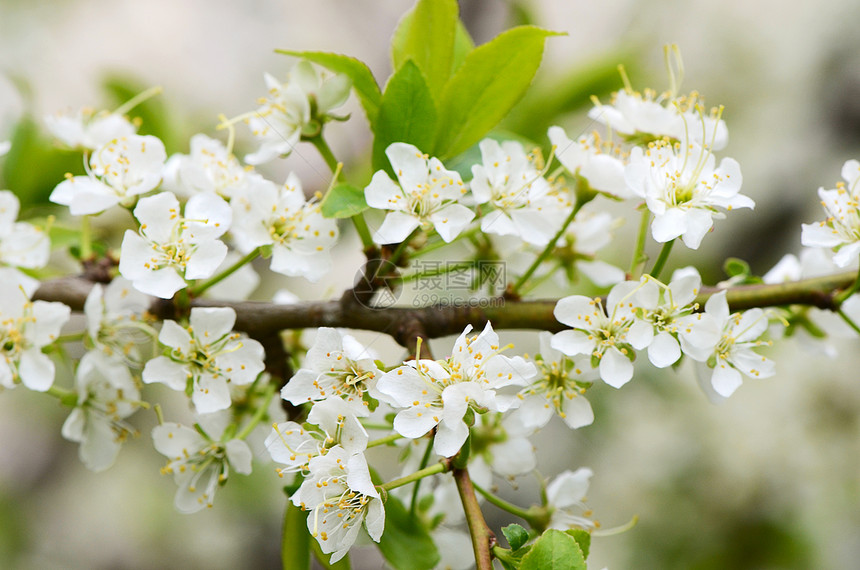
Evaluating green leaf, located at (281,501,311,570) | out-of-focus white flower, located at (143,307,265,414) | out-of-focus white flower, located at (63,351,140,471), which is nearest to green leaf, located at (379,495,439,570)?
green leaf, located at (281,501,311,570)

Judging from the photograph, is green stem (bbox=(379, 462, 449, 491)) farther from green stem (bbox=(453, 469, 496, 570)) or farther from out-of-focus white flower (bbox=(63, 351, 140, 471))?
out-of-focus white flower (bbox=(63, 351, 140, 471))

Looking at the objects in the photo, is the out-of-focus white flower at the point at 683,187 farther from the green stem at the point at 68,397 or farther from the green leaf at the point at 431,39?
the green stem at the point at 68,397

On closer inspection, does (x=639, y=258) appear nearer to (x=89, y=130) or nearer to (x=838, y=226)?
(x=838, y=226)

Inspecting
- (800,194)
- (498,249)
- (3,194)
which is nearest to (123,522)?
(3,194)

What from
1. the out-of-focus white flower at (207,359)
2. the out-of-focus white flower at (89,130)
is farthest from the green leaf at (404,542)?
the out-of-focus white flower at (89,130)

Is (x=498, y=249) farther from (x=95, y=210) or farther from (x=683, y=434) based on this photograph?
(x=683, y=434)

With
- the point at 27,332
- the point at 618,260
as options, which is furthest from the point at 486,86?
the point at 618,260

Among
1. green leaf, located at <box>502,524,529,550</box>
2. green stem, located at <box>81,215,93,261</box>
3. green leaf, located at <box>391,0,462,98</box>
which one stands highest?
green leaf, located at <box>391,0,462,98</box>
